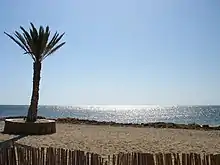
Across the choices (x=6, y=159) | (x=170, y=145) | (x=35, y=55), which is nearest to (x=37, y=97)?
(x=35, y=55)

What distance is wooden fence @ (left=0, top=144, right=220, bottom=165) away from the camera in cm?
675

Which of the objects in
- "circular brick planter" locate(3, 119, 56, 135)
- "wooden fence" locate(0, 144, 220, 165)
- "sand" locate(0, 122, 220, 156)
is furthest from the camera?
"circular brick planter" locate(3, 119, 56, 135)

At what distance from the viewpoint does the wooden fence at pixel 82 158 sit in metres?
6.75

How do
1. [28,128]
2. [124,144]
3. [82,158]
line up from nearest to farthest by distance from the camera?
[82,158] < [124,144] < [28,128]

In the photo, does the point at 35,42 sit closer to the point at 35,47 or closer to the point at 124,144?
the point at 35,47

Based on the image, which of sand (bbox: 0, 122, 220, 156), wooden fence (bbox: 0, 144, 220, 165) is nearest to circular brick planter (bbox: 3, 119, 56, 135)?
sand (bbox: 0, 122, 220, 156)

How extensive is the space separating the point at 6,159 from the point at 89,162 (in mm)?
1521

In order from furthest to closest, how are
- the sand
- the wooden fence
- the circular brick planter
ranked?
the circular brick planter
the sand
the wooden fence

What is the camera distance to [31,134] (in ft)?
55.0

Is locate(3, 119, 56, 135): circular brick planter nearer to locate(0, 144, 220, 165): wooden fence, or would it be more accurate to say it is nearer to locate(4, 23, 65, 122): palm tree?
locate(4, 23, 65, 122): palm tree

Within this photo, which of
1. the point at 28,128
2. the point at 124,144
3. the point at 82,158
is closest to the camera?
the point at 82,158

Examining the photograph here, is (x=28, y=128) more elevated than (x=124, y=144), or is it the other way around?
(x=28, y=128)

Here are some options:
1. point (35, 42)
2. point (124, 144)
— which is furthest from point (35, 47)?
point (124, 144)

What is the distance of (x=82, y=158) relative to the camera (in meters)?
6.99
